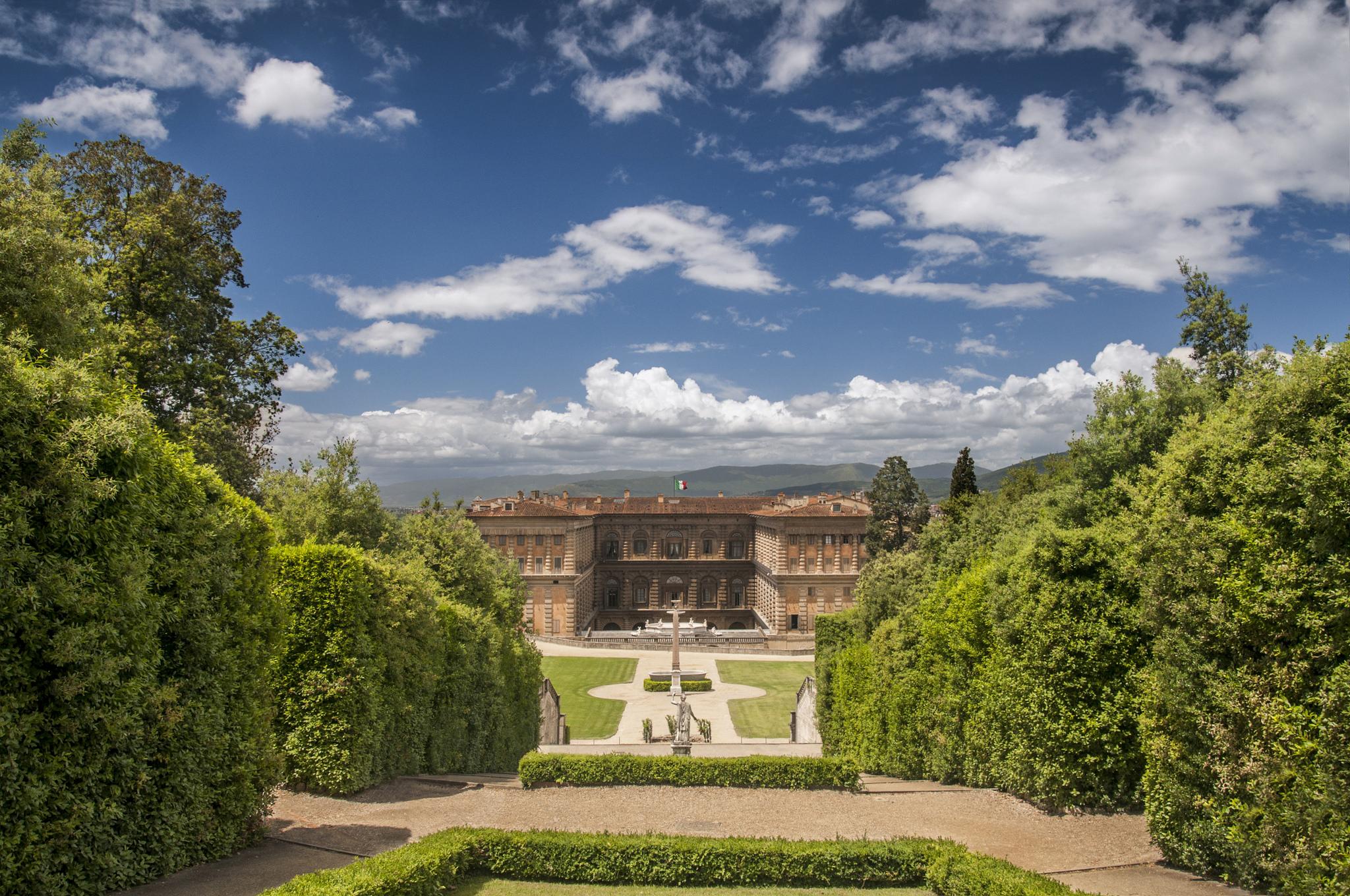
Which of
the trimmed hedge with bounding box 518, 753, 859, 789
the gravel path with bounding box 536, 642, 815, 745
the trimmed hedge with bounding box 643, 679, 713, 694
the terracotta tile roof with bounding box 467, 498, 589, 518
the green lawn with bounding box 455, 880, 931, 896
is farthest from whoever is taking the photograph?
the terracotta tile roof with bounding box 467, 498, 589, 518

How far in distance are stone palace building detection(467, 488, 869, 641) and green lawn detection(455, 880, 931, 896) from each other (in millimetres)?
56108

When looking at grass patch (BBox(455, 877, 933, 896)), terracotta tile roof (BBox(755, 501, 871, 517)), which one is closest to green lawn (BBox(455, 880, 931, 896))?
grass patch (BBox(455, 877, 933, 896))

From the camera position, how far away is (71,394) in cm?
826

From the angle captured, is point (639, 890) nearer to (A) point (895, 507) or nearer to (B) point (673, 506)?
(A) point (895, 507)

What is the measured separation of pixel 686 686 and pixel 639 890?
35.0m

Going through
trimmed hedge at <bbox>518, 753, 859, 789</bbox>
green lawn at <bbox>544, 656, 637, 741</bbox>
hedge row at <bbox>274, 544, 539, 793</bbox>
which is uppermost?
hedge row at <bbox>274, 544, 539, 793</bbox>

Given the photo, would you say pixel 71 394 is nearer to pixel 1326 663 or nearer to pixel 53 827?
pixel 53 827

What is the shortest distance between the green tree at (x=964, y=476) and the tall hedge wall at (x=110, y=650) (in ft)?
153

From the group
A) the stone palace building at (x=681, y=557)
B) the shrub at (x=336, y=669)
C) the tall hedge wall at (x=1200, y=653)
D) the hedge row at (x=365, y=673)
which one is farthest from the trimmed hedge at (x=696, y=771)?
the stone palace building at (x=681, y=557)

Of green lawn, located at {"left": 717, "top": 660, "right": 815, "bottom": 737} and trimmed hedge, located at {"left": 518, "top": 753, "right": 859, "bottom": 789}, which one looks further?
green lawn, located at {"left": 717, "top": 660, "right": 815, "bottom": 737}

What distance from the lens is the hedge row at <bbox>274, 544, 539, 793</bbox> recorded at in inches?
594

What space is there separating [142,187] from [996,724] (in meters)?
27.3

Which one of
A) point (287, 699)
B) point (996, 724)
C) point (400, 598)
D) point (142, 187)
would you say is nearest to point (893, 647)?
point (996, 724)

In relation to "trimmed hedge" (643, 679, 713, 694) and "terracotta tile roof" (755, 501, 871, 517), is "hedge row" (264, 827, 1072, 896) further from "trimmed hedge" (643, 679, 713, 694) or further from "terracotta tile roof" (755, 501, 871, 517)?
"terracotta tile roof" (755, 501, 871, 517)
